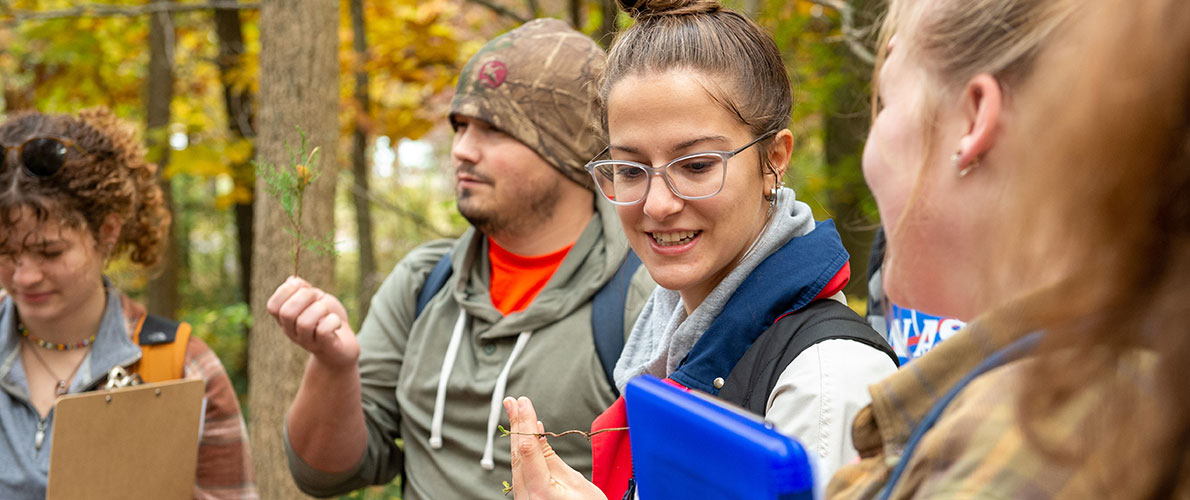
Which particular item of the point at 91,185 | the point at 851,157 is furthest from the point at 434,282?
the point at 851,157

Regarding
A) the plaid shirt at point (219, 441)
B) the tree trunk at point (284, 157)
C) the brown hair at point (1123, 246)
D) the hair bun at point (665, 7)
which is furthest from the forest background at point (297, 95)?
the brown hair at point (1123, 246)

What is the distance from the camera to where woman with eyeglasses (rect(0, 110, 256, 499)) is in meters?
2.73

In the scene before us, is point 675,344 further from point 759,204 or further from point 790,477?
point 790,477

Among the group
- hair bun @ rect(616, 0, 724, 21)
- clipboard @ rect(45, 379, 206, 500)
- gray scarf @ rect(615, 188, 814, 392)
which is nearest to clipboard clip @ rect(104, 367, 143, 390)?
clipboard @ rect(45, 379, 206, 500)

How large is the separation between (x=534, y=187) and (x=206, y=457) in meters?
1.33

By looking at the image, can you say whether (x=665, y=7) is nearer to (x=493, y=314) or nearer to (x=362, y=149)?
(x=493, y=314)

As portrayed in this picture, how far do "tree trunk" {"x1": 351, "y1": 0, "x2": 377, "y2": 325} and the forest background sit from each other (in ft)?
0.05

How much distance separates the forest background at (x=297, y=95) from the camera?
159 inches

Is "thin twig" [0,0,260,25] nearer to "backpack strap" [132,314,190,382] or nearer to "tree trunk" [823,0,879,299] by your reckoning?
"backpack strap" [132,314,190,382]

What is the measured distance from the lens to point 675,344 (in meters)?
1.97

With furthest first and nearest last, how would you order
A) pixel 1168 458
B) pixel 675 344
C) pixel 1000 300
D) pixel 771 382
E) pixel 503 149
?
pixel 503 149, pixel 675 344, pixel 771 382, pixel 1000 300, pixel 1168 458

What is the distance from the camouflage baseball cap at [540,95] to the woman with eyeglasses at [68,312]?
3.90 ft

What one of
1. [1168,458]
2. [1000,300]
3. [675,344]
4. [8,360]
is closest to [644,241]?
[675,344]

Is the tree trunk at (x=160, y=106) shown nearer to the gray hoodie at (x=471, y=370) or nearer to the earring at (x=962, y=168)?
the gray hoodie at (x=471, y=370)
